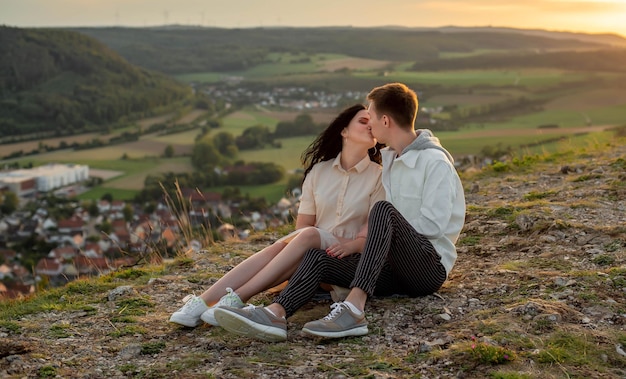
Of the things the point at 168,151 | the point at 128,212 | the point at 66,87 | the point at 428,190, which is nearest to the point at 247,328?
the point at 428,190

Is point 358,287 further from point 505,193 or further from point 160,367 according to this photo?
point 505,193

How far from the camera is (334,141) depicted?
17.0 ft

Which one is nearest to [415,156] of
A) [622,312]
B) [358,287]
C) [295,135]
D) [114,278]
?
[358,287]

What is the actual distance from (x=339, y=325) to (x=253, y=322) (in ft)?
1.61

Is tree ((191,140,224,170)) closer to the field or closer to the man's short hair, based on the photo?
the field

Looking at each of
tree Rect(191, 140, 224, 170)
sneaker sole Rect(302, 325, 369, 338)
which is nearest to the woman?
sneaker sole Rect(302, 325, 369, 338)

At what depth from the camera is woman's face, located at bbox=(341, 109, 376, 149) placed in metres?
5.00

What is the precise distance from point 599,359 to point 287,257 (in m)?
1.92

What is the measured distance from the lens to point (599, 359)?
12.1 ft

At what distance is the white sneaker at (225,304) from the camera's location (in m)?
4.48

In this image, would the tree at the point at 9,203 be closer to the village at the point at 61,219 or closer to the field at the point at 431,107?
the village at the point at 61,219

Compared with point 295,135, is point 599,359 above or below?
above

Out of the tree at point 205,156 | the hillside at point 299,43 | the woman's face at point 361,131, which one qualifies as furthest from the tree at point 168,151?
the woman's face at point 361,131

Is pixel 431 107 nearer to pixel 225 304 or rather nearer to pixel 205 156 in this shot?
pixel 205 156
